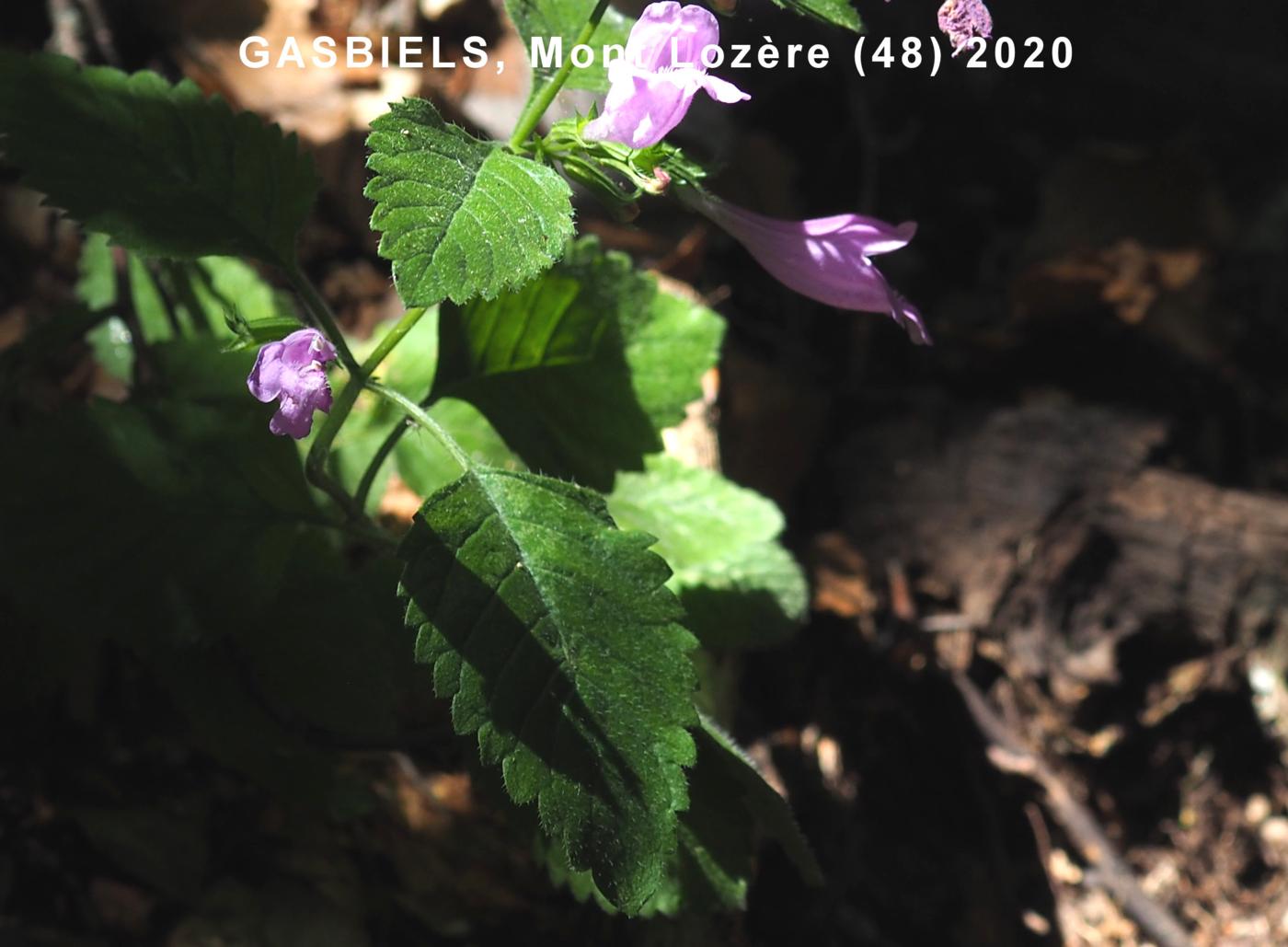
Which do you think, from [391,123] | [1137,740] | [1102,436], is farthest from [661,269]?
[391,123]

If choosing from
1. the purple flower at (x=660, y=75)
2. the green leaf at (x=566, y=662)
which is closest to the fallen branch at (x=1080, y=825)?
the green leaf at (x=566, y=662)

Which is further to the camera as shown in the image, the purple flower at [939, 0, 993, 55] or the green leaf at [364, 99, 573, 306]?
the purple flower at [939, 0, 993, 55]

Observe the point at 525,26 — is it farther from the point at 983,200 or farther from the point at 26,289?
the point at 983,200

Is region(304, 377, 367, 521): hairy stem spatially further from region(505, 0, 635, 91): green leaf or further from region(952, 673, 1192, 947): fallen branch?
region(952, 673, 1192, 947): fallen branch

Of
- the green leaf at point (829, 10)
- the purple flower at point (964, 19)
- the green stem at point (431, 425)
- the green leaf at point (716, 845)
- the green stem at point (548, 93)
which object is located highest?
the purple flower at point (964, 19)

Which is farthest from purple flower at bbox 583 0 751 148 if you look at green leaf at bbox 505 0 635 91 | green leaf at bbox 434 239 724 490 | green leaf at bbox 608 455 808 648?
green leaf at bbox 608 455 808 648

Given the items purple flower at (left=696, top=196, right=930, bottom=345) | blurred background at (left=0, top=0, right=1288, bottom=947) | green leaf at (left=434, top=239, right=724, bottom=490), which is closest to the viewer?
purple flower at (left=696, top=196, right=930, bottom=345)

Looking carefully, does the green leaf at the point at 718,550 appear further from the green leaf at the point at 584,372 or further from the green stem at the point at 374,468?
the green stem at the point at 374,468

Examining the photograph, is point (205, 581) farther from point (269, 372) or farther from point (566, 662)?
point (566, 662)
